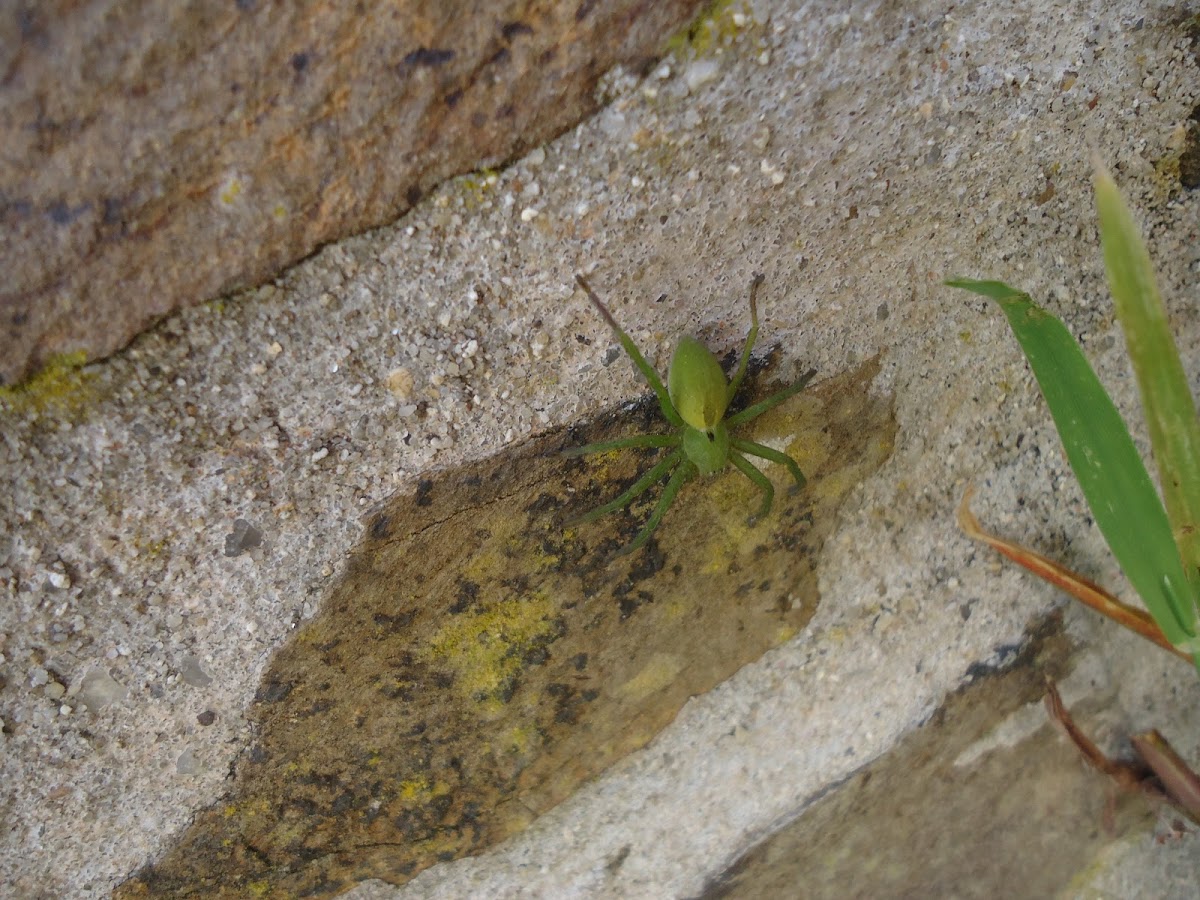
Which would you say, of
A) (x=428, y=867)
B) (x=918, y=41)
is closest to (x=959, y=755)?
(x=428, y=867)

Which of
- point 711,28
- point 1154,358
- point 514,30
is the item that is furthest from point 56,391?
point 1154,358

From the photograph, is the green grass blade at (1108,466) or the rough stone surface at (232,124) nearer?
the rough stone surface at (232,124)

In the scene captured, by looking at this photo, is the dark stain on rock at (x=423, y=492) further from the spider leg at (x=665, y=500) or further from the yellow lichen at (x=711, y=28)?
the yellow lichen at (x=711, y=28)

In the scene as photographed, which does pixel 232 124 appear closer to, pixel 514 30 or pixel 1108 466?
pixel 514 30

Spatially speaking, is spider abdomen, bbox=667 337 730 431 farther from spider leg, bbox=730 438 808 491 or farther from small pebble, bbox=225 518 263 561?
small pebble, bbox=225 518 263 561

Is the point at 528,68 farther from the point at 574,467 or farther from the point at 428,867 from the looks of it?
the point at 428,867

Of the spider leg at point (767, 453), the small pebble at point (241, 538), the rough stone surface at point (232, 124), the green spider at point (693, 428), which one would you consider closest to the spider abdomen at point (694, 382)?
the green spider at point (693, 428)
